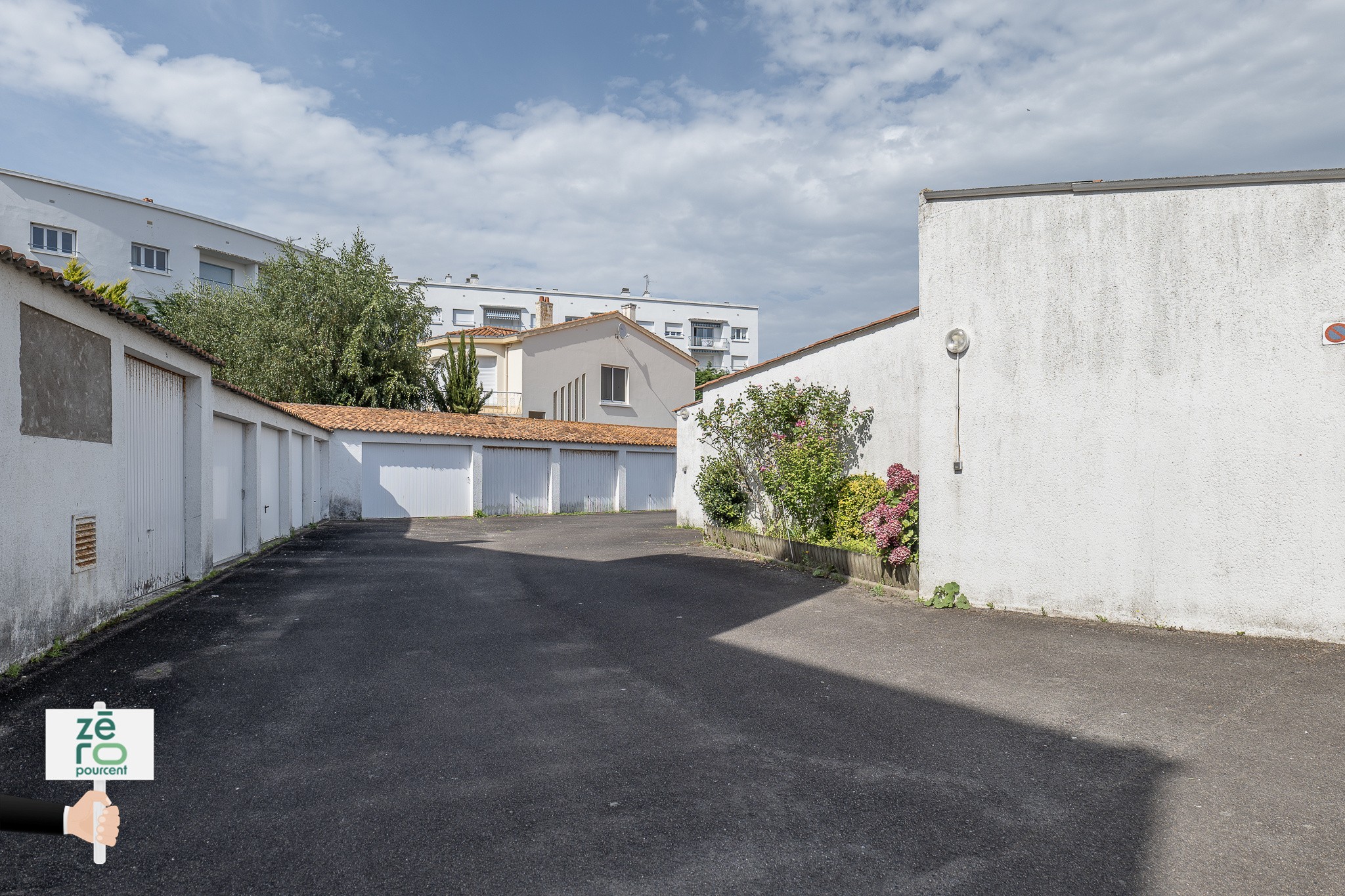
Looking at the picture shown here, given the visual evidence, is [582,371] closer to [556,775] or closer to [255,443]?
[255,443]

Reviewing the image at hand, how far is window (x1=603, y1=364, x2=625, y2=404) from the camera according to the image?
1506 inches

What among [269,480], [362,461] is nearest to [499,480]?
[362,461]

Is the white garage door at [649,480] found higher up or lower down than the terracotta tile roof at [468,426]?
lower down

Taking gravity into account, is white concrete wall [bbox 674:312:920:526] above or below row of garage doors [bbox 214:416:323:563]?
above

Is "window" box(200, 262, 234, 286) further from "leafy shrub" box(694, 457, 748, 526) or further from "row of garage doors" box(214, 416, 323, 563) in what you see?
"leafy shrub" box(694, 457, 748, 526)

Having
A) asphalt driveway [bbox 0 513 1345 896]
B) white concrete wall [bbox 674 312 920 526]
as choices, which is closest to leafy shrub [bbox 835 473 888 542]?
white concrete wall [bbox 674 312 920 526]

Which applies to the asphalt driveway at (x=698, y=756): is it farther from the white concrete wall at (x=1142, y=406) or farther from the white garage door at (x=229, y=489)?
the white garage door at (x=229, y=489)

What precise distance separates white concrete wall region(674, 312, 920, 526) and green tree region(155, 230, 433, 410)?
21529 mm

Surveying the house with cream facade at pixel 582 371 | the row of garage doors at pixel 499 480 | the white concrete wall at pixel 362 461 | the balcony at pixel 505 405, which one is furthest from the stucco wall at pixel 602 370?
the white concrete wall at pixel 362 461

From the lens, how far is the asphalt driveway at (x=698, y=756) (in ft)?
11.1

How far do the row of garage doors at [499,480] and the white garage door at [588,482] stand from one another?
0.03 metres

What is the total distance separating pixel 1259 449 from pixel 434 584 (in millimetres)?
9868

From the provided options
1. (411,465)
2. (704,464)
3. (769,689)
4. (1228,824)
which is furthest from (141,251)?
(1228,824)

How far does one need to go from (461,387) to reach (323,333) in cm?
566
